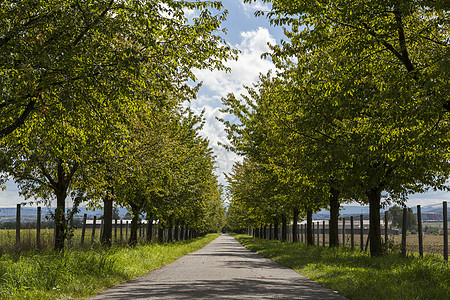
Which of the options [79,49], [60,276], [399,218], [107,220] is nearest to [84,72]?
[79,49]

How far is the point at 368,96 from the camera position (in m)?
12.9

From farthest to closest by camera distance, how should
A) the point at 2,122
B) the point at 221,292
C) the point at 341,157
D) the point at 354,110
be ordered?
1. the point at 354,110
2. the point at 341,157
3. the point at 2,122
4. the point at 221,292

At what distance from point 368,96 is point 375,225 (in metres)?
6.28

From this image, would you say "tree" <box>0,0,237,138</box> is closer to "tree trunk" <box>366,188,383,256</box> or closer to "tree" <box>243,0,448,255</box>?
"tree" <box>243,0,448,255</box>

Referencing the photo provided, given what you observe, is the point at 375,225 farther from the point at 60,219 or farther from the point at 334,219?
the point at 60,219

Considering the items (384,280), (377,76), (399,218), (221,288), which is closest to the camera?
(221,288)

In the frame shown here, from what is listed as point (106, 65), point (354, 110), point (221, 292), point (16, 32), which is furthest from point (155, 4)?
point (354, 110)

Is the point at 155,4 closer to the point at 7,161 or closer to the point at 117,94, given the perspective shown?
the point at 117,94

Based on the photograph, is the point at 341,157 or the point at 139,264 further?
the point at 139,264

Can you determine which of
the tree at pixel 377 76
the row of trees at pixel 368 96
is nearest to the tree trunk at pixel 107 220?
the row of trees at pixel 368 96

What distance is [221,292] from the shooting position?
855cm

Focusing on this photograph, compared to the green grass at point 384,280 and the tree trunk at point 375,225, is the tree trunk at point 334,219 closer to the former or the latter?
the tree trunk at point 375,225

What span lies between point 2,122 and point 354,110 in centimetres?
1044

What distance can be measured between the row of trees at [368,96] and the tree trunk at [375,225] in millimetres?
39
